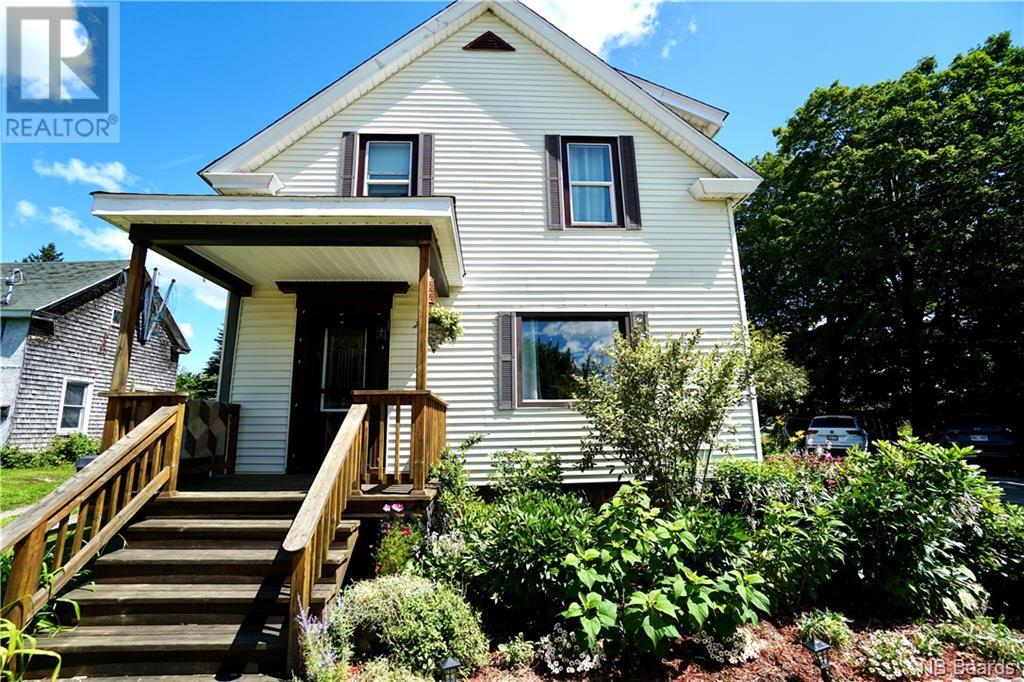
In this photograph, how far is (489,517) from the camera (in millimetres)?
4707

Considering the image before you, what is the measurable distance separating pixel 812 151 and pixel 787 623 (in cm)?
2134

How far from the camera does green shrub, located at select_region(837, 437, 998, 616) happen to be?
408cm

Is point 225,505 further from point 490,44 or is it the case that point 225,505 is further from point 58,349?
point 58,349

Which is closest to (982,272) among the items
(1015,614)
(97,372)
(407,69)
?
(1015,614)

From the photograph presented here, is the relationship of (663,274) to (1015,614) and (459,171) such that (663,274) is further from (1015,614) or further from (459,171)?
(1015,614)

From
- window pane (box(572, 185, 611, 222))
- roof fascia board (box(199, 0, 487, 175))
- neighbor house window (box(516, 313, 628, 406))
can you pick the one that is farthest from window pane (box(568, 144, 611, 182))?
roof fascia board (box(199, 0, 487, 175))

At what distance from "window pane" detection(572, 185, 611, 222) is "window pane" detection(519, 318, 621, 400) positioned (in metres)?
1.80

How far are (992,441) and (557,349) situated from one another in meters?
14.4

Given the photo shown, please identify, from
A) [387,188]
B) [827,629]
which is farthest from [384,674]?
[387,188]

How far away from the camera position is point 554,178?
7.70 metres

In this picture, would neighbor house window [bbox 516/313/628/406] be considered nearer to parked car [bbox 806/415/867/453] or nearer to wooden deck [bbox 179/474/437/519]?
wooden deck [bbox 179/474/437/519]

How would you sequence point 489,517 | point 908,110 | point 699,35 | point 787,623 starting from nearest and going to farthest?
point 787,623
point 489,517
point 699,35
point 908,110

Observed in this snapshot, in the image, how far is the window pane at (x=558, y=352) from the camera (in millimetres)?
7098

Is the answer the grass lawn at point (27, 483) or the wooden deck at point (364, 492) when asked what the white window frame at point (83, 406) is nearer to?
the grass lawn at point (27, 483)
